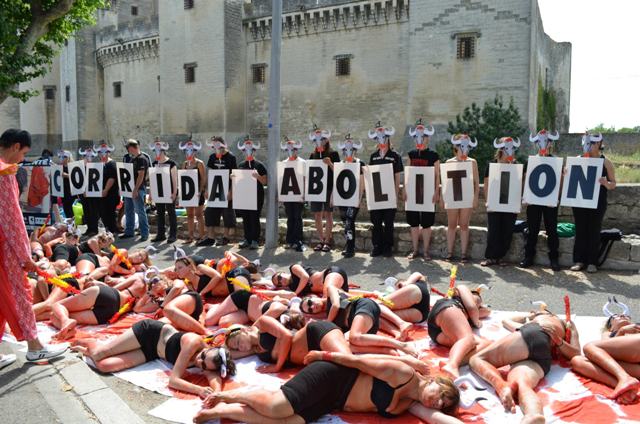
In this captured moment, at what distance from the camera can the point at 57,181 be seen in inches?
522

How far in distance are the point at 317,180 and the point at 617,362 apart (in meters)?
6.44

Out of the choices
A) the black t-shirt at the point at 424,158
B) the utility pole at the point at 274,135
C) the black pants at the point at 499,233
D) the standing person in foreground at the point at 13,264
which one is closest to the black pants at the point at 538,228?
the black pants at the point at 499,233

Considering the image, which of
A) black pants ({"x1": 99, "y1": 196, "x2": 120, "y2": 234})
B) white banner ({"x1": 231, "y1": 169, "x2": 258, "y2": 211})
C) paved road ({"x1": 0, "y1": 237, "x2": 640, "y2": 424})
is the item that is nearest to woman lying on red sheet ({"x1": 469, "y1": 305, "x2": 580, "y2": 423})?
paved road ({"x1": 0, "y1": 237, "x2": 640, "y2": 424})

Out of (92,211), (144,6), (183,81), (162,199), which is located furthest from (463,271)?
(144,6)

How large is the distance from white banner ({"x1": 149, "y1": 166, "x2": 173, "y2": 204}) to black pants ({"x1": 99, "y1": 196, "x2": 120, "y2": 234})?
5.33ft

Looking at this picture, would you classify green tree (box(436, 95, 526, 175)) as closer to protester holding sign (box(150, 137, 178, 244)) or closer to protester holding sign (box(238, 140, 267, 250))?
protester holding sign (box(238, 140, 267, 250))

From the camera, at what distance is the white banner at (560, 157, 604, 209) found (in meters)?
7.95

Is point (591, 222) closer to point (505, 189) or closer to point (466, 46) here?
point (505, 189)

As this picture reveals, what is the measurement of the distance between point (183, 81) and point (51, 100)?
54.5 ft

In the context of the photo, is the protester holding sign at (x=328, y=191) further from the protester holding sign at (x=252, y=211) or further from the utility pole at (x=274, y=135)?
the protester holding sign at (x=252, y=211)

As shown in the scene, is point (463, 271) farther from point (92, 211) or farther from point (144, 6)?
point (144, 6)

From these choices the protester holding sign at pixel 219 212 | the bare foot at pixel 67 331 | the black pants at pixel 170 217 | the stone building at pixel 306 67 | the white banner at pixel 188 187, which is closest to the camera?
the bare foot at pixel 67 331

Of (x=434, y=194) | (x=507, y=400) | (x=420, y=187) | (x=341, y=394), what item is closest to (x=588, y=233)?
(x=434, y=194)

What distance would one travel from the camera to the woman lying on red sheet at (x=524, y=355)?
414 cm
